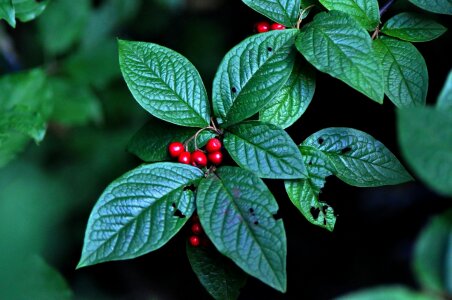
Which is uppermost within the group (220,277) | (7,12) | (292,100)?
(7,12)

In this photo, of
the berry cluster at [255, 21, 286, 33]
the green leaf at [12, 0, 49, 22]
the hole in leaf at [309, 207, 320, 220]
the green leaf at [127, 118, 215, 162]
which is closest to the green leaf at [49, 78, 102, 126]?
the green leaf at [12, 0, 49, 22]

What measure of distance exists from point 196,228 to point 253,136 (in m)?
0.24

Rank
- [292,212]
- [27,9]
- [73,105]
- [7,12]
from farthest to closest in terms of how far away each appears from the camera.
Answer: [73,105]
[292,212]
[27,9]
[7,12]

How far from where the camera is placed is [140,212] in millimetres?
1083

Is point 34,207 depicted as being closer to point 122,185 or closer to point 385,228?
point 122,185

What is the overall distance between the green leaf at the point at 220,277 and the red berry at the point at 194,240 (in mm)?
41

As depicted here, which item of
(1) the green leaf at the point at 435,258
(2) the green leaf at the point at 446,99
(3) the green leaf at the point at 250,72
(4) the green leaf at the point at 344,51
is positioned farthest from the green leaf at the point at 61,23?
(1) the green leaf at the point at 435,258

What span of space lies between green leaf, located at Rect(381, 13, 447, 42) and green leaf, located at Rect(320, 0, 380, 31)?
0.04 meters

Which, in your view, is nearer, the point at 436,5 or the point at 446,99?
the point at 446,99

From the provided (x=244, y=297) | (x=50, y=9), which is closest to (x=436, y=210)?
(x=244, y=297)

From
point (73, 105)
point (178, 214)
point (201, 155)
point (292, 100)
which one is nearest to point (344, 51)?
point (292, 100)

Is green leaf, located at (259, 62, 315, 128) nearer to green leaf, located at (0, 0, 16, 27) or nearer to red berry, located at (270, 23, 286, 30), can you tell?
red berry, located at (270, 23, 286, 30)

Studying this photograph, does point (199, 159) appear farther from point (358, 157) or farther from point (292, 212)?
point (292, 212)

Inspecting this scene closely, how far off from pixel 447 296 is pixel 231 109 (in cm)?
62
